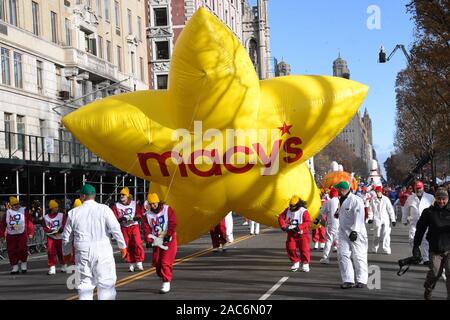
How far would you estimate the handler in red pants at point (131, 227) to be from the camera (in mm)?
14750

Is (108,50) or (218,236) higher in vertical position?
(108,50)

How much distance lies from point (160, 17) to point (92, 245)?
48.7 m

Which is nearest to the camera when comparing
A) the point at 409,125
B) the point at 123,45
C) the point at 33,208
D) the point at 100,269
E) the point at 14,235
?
the point at 100,269

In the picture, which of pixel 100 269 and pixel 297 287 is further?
pixel 297 287

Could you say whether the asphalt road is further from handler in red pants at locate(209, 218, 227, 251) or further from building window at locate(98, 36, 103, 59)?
building window at locate(98, 36, 103, 59)

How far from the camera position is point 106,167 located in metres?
31.0

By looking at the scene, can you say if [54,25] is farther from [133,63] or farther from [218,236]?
[218,236]

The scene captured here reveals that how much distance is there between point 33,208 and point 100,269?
16.8m

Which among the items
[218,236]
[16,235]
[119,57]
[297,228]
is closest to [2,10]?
[119,57]

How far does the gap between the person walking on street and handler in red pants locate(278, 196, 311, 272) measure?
13.5 feet

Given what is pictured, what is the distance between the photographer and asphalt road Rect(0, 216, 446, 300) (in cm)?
1066

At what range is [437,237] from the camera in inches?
356
